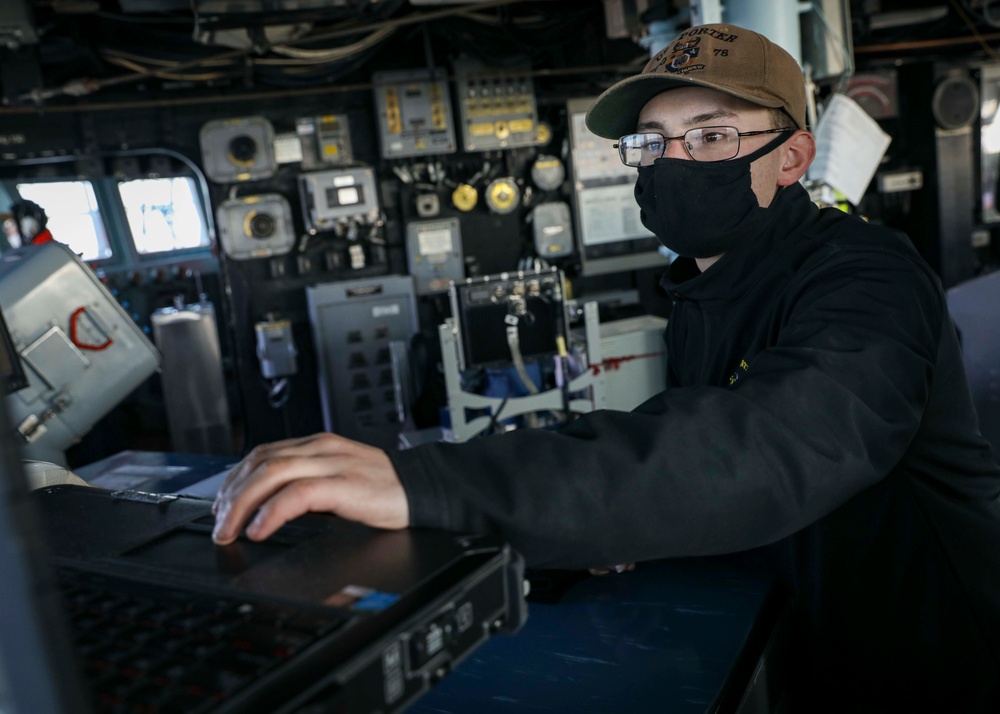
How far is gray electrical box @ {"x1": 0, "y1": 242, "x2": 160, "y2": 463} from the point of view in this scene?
7.38 feet

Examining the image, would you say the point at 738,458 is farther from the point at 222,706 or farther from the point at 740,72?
the point at 740,72

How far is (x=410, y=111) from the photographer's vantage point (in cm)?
627

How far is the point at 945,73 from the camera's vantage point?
7211mm

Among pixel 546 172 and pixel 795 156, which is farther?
pixel 546 172

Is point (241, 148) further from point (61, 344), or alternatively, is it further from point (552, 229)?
point (61, 344)

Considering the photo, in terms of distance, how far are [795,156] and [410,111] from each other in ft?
16.6

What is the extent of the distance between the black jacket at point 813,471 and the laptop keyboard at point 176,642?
0.17 m

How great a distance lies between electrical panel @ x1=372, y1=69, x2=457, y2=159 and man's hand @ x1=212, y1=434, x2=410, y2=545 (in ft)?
19.0

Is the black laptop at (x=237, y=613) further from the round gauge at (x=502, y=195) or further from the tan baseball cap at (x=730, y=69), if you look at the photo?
the round gauge at (x=502, y=195)

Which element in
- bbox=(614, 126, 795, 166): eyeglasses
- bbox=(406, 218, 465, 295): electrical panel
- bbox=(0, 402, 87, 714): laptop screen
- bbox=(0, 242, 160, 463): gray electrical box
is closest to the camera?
bbox=(0, 402, 87, 714): laptop screen

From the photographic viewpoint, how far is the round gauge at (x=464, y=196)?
21.7 feet

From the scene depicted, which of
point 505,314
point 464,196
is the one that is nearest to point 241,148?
point 464,196

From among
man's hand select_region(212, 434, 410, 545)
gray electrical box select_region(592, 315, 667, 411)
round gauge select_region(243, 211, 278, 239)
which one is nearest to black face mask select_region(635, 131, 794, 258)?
man's hand select_region(212, 434, 410, 545)

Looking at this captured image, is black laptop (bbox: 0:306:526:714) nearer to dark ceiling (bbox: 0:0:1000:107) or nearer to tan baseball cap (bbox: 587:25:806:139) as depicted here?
tan baseball cap (bbox: 587:25:806:139)
